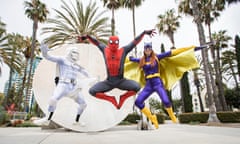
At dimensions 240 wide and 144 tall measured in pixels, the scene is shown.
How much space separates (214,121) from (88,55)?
38.9ft

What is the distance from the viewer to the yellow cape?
16.3ft

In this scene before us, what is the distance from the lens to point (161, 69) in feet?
17.6

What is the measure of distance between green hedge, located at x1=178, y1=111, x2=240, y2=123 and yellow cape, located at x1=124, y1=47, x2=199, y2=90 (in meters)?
16.8

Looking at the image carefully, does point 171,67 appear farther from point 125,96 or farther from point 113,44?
point 113,44

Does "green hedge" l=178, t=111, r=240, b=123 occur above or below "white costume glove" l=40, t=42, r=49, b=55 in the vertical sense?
below

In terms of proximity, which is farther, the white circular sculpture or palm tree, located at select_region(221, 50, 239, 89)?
palm tree, located at select_region(221, 50, 239, 89)

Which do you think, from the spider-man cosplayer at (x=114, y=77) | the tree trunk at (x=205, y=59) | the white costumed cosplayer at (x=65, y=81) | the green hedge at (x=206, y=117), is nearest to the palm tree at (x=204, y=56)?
the tree trunk at (x=205, y=59)

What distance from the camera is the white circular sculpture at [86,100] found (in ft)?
34.2

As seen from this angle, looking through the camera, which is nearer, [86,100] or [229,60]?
[86,100]

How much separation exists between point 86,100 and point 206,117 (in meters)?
15.1

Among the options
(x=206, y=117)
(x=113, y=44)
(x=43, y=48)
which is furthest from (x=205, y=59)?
(x=43, y=48)

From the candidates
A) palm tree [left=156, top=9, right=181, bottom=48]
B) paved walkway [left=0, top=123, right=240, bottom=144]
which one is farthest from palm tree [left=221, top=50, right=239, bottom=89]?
paved walkway [left=0, top=123, right=240, bottom=144]

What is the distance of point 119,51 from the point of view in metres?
4.81

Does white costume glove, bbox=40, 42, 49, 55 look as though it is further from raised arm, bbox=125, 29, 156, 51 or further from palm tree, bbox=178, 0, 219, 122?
palm tree, bbox=178, 0, 219, 122
